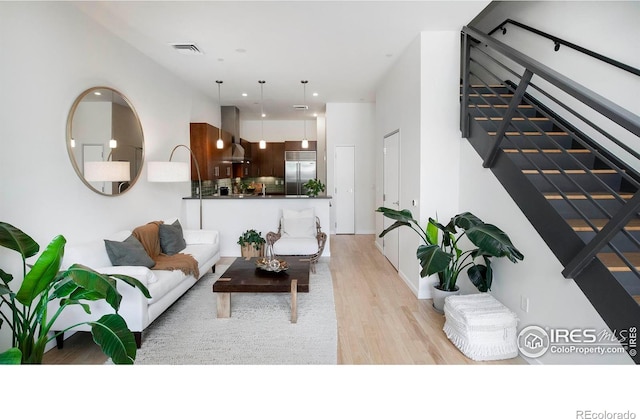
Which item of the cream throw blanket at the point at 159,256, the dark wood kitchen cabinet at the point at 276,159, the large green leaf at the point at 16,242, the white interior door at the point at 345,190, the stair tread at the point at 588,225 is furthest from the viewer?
the dark wood kitchen cabinet at the point at 276,159

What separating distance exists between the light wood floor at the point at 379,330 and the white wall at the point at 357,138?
10.4 feet

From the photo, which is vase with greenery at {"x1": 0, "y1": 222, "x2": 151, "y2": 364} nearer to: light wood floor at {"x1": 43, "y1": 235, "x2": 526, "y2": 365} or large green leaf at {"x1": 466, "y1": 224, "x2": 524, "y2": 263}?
light wood floor at {"x1": 43, "y1": 235, "x2": 526, "y2": 365}

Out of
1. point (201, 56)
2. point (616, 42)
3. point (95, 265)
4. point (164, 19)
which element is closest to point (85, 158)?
point (95, 265)

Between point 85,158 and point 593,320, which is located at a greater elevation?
point 85,158

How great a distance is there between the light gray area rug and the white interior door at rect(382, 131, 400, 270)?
163 cm

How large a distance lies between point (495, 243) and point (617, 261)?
2.39 ft

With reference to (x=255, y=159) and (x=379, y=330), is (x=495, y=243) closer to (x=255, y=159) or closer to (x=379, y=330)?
(x=379, y=330)

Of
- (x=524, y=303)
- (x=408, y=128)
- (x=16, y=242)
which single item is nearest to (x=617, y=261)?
(x=524, y=303)

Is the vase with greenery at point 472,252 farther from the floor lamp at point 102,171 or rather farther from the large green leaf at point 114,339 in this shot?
the floor lamp at point 102,171

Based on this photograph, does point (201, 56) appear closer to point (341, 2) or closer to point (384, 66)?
point (341, 2)

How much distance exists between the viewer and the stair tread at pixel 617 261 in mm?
2023

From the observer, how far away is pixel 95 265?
3129 millimetres

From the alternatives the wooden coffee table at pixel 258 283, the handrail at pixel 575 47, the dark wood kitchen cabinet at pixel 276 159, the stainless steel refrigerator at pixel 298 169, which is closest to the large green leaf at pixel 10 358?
the wooden coffee table at pixel 258 283
